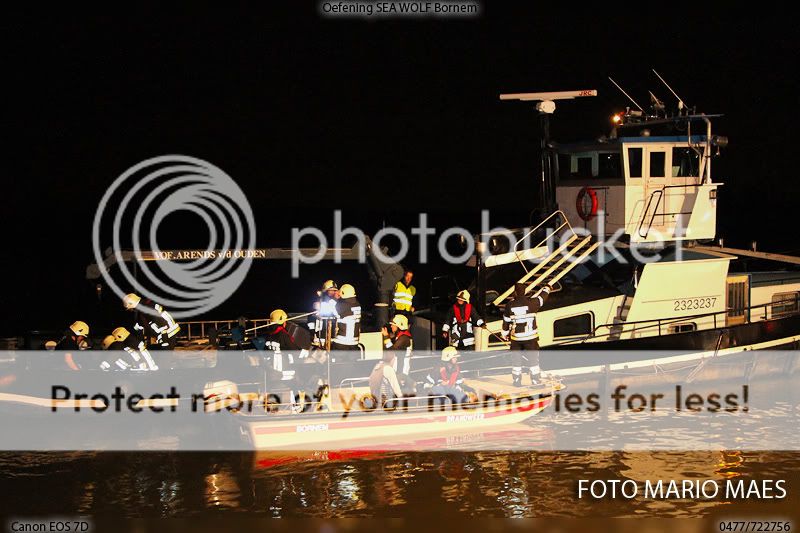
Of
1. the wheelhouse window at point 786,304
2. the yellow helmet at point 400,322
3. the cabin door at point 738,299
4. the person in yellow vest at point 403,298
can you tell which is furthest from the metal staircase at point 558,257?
the wheelhouse window at point 786,304

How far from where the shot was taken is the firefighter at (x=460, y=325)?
17984mm

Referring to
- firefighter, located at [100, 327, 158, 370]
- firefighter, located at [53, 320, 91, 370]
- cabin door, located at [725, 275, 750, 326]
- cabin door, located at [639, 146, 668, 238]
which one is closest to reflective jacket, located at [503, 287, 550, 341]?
cabin door, located at [639, 146, 668, 238]

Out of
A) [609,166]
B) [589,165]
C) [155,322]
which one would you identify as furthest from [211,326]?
[609,166]

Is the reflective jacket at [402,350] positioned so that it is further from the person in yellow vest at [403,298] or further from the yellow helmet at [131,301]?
the yellow helmet at [131,301]

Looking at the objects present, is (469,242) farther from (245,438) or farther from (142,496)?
(142,496)

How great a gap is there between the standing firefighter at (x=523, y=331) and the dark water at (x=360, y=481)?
2.04 metres

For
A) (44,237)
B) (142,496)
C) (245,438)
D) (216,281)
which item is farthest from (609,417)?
(44,237)

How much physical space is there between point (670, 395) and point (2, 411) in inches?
506

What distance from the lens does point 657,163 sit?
21.1m

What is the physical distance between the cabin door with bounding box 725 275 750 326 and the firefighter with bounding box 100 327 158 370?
12.5 meters

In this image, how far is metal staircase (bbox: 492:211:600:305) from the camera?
19516 millimetres

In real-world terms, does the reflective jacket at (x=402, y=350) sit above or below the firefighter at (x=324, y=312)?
below

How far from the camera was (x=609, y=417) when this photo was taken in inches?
721

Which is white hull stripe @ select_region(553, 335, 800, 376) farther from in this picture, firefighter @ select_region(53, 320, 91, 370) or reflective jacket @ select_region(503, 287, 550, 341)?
firefighter @ select_region(53, 320, 91, 370)
